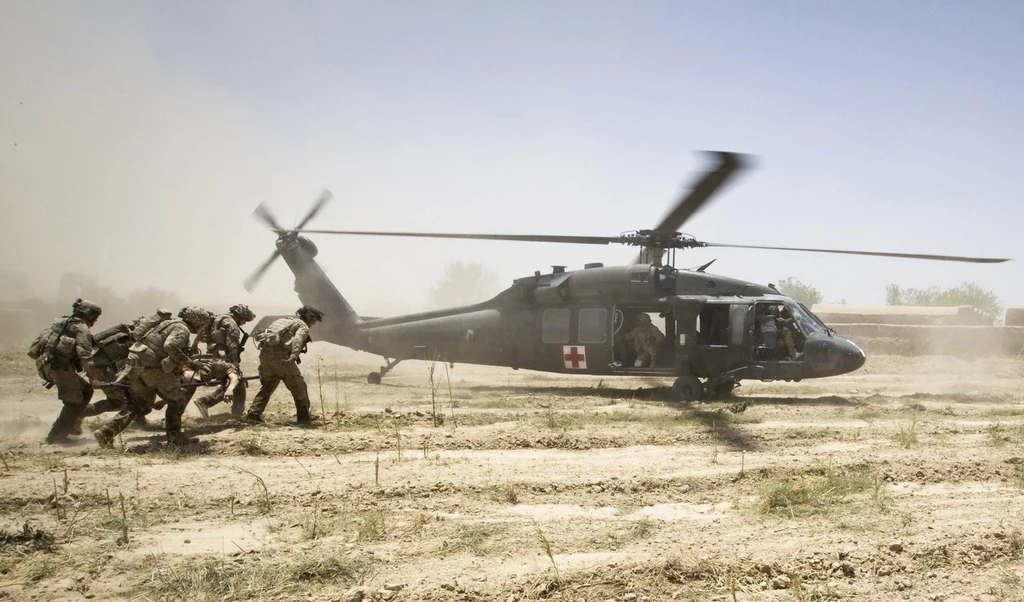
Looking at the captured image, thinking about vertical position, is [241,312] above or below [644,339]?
above

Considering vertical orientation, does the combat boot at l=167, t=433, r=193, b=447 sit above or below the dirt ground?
above

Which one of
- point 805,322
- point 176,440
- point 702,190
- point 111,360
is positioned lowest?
point 176,440

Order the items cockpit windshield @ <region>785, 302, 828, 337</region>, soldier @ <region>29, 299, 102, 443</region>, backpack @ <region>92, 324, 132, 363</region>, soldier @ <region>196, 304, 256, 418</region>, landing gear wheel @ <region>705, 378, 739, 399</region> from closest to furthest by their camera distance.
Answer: soldier @ <region>29, 299, 102, 443</region>
backpack @ <region>92, 324, 132, 363</region>
soldier @ <region>196, 304, 256, 418</region>
cockpit windshield @ <region>785, 302, 828, 337</region>
landing gear wheel @ <region>705, 378, 739, 399</region>

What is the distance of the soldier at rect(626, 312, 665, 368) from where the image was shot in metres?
11.5

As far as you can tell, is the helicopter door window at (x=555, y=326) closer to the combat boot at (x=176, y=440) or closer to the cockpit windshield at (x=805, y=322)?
the cockpit windshield at (x=805, y=322)

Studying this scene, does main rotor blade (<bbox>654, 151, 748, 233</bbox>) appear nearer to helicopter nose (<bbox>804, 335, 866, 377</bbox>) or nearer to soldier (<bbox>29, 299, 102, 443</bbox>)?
helicopter nose (<bbox>804, 335, 866, 377</bbox>)

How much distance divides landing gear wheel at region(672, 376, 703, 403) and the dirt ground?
1.53m

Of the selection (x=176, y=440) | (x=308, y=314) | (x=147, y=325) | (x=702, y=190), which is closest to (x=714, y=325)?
(x=702, y=190)

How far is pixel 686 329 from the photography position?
10984 mm

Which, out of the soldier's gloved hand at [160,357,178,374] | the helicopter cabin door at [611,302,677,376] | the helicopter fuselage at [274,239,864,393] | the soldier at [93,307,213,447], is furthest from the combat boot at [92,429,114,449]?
the helicopter cabin door at [611,302,677,376]

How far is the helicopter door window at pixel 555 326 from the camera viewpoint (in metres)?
12.0

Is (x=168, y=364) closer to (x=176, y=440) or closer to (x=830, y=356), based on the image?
(x=176, y=440)

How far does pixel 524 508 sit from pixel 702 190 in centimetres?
480

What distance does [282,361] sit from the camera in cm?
803
